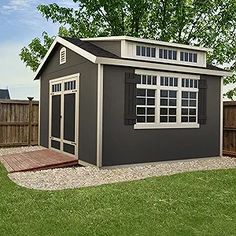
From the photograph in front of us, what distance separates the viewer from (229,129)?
1171 cm

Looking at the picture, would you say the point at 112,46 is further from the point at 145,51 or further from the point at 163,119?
the point at 163,119

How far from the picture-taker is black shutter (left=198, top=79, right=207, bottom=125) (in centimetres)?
1019

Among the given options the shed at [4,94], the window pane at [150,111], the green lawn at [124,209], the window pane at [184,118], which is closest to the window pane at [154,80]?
the window pane at [150,111]

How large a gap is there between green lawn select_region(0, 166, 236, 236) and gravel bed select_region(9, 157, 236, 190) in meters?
0.52

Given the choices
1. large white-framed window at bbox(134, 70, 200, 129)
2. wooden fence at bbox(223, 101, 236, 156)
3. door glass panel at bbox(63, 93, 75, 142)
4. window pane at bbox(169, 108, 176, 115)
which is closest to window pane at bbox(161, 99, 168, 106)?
large white-framed window at bbox(134, 70, 200, 129)

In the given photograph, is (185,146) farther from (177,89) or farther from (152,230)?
(152,230)

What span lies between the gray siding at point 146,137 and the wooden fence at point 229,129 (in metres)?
1.05

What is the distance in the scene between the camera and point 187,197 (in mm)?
5676

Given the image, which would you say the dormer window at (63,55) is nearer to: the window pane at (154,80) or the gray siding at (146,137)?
the gray siding at (146,137)

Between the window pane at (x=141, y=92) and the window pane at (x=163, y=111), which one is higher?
the window pane at (x=141, y=92)

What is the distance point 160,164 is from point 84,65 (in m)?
3.60

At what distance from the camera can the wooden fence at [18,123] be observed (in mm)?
13000

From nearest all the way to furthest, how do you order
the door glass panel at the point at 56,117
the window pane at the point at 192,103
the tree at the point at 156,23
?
the window pane at the point at 192,103
the door glass panel at the point at 56,117
the tree at the point at 156,23

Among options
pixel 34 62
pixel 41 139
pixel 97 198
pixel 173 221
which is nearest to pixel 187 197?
pixel 173 221
